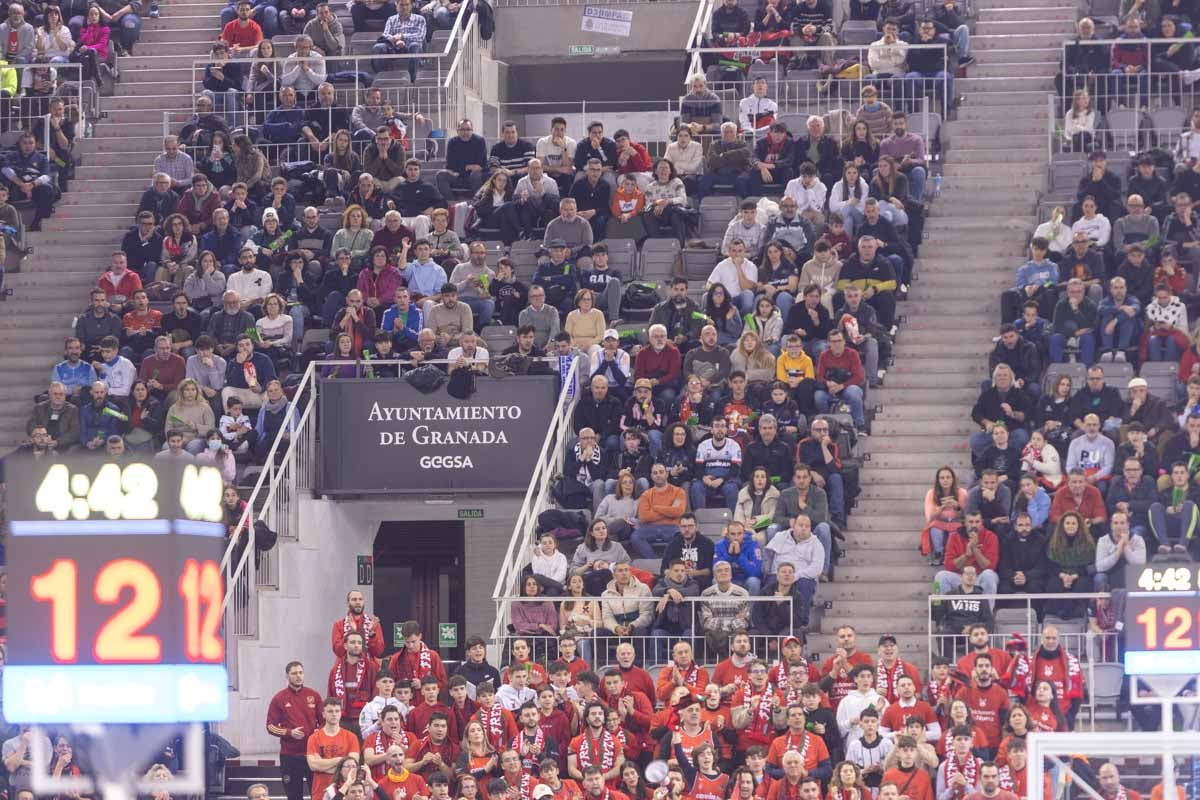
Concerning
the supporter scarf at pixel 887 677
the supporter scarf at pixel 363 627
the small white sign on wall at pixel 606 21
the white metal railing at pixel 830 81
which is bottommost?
the supporter scarf at pixel 887 677

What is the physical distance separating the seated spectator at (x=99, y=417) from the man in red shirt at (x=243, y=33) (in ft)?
26.3

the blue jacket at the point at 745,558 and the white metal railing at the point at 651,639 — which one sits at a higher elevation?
the blue jacket at the point at 745,558

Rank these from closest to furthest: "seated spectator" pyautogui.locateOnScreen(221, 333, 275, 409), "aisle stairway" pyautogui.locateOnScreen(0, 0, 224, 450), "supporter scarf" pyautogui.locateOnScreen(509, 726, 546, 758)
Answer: "supporter scarf" pyautogui.locateOnScreen(509, 726, 546, 758), "seated spectator" pyautogui.locateOnScreen(221, 333, 275, 409), "aisle stairway" pyautogui.locateOnScreen(0, 0, 224, 450)

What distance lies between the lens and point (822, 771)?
23.1 metres

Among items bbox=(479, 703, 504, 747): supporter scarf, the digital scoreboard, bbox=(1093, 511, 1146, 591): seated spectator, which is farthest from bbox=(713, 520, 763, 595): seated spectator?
the digital scoreboard

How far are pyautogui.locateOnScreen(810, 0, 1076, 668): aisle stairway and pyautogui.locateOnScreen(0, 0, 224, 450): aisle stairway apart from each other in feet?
34.3

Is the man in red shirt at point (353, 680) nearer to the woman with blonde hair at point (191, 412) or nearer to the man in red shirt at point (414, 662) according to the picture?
the man in red shirt at point (414, 662)

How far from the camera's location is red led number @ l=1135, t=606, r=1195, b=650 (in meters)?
19.3

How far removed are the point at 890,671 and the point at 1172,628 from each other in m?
4.78

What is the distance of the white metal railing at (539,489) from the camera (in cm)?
2659

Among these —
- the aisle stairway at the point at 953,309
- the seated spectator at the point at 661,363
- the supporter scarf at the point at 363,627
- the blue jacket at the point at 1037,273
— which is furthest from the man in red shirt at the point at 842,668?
the blue jacket at the point at 1037,273

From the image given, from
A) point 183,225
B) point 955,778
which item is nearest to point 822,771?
point 955,778

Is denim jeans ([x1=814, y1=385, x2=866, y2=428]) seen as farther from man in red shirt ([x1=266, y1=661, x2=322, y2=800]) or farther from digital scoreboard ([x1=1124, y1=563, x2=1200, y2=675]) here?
digital scoreboard ([x1=1124, y1=563, x2=1200, y2=675])

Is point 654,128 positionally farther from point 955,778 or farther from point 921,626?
point 955,778
